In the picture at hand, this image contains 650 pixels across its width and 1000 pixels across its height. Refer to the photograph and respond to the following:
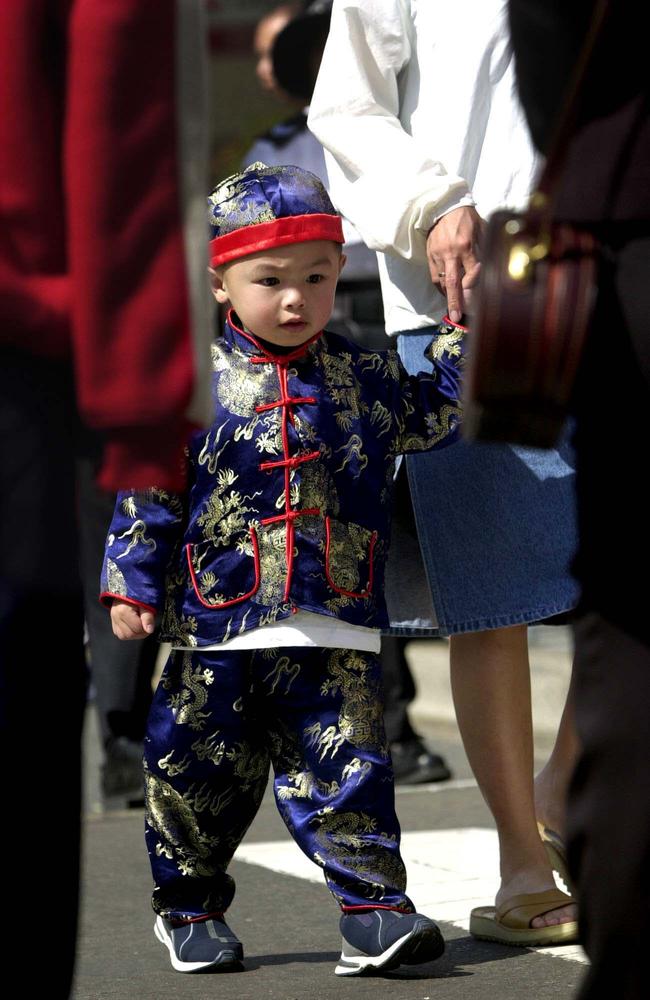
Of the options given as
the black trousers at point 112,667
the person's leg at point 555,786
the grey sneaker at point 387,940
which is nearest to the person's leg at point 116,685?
the black trousers at point 112,667

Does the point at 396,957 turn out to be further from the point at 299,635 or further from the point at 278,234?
the point at 278,234

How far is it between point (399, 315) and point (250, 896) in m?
1.31

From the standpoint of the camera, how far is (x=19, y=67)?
1759 millimetres

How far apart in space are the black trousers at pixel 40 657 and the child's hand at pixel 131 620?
1141mm

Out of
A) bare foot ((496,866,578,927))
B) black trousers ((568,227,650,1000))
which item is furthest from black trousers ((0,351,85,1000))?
bare foot ((496,866,578,927))

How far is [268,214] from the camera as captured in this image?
125 inches

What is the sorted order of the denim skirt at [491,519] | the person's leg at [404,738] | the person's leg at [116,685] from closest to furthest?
the denim skirt at [491,519], the person's leg at [116,685], the person's leg at [404,738]

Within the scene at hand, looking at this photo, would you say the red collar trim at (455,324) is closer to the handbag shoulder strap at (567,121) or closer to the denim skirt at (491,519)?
the denim skirt at (491,519)

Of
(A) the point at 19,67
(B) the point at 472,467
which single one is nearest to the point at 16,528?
(A) the point at 19,67

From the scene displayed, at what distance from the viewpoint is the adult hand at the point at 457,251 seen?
305 cm

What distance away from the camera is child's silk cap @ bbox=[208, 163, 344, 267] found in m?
3.17

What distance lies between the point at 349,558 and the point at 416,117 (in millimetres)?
868

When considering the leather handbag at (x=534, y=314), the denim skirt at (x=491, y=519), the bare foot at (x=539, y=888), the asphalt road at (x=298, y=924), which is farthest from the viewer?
the denim skirt at (x=491, y=519)

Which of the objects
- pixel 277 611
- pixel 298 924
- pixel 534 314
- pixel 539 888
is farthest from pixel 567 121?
pixel 298 924
